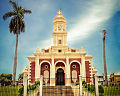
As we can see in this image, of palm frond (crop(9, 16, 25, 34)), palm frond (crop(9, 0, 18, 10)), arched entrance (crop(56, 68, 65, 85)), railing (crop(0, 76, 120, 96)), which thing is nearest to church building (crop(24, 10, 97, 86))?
arched entrance (crop(56, 68, 65, 85))

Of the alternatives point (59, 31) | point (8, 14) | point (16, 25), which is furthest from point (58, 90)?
point (59, 31)

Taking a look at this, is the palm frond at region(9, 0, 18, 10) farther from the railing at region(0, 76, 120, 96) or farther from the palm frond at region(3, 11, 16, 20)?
the railing at region(0, 76, 120, 96)

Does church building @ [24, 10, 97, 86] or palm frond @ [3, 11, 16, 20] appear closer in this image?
palm frond @ [3, 11, 16, 20]

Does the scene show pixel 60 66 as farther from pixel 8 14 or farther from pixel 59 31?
pixel 8 14

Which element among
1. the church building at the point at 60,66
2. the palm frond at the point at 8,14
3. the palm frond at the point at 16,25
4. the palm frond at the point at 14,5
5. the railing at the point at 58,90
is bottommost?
the railing at the point at 58,90

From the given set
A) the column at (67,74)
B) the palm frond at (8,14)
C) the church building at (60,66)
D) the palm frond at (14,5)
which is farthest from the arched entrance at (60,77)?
the palm frond at (14,5)

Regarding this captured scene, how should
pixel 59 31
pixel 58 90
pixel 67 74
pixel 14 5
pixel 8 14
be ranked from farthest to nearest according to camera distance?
pixel 59 31 → pixel 67 74 → pixel 14 5 → pixel 8 14 → pixel 58 90

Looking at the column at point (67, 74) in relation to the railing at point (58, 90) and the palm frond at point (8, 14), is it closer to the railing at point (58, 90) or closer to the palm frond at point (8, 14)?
the railing at point (58, 90)

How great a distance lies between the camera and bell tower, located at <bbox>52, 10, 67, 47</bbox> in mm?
35000

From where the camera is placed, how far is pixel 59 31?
35.5m

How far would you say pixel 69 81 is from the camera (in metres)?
30.4

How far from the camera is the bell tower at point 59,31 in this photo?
35.0m

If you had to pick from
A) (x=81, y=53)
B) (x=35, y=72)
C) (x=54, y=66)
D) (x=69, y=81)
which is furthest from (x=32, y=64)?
(x=81, y=53)

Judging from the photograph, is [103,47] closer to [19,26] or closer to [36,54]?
[36,54]
